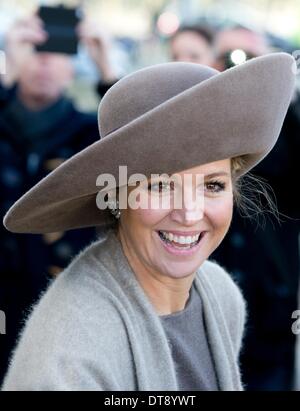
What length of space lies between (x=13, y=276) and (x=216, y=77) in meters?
2.02

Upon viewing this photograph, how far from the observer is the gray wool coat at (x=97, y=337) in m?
1.44

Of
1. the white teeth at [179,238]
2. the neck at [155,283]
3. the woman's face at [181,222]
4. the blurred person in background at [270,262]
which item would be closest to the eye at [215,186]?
the woman's face at [181,222]

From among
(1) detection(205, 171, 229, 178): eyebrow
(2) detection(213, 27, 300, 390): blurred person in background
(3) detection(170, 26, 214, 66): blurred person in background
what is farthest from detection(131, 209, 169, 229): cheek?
(3) detection(170, 26, 214, 66): blurred person in background

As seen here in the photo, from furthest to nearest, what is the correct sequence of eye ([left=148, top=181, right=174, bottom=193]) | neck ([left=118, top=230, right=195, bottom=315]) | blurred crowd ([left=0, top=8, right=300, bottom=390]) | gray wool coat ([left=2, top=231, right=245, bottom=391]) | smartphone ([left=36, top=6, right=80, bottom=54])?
blurred crowd ([left=0, top=8, right=300, bottom=390]), smartphone ([left=36, top=6, right=80, bottom=54]), neck ([left=118, top=230, right=195, bottom=315]), eye ([left=148, top=181, right=174, bottom=193]), gray wool coat ([left=2, top=231, right=245, bottom=391])

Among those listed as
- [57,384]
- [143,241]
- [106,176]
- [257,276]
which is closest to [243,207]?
[143,241]

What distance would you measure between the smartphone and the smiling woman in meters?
1.40

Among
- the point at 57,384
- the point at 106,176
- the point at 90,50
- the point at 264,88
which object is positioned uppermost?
the point at 90,50

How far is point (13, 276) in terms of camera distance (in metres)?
3.26

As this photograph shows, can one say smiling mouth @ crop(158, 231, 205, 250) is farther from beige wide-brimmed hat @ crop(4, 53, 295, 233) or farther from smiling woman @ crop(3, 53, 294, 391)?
beige wide-brimmed hat @ crop(4, 53, 295, 233)

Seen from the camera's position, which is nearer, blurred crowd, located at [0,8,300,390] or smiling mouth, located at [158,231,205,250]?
smiling mouth, located at [158,231,205,250]

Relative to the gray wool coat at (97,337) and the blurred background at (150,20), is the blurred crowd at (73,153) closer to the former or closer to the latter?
the blurred background at (150,20)

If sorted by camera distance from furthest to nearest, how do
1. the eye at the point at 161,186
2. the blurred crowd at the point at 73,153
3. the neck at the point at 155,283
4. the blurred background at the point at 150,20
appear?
1. the blurred background at the point at 150,20
2. the blurred crowd at the point at 73,153
3. the neck at the point at 155,283
4. the eye at the point at 161,186

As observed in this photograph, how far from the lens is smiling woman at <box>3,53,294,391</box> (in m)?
1.45

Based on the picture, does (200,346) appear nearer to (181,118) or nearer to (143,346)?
(143,346)
